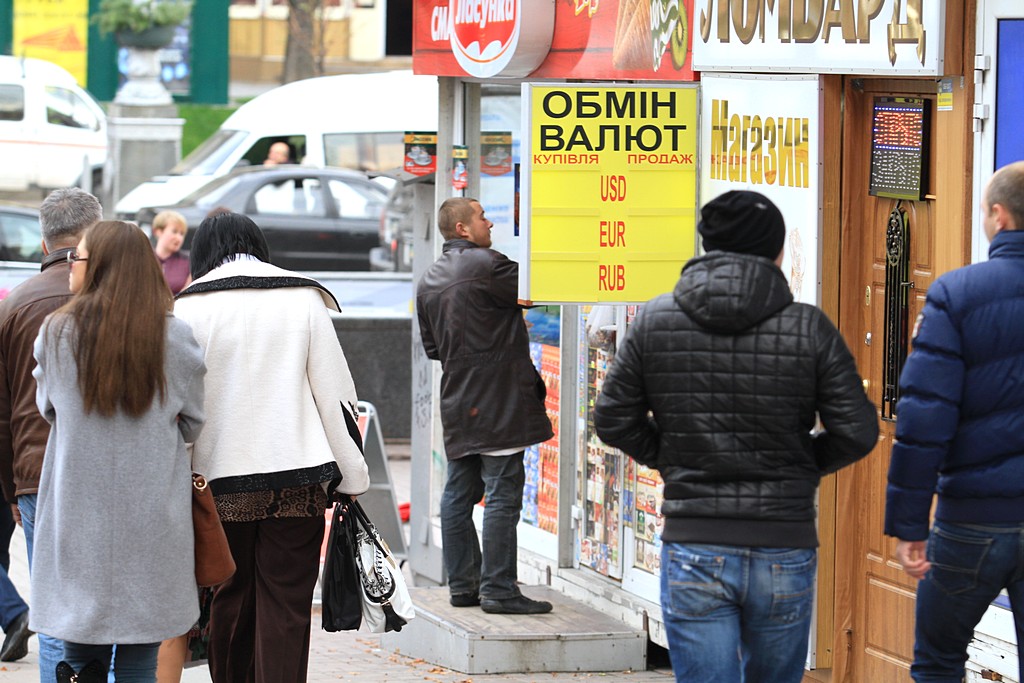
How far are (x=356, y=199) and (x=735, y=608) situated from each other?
55.7 ft

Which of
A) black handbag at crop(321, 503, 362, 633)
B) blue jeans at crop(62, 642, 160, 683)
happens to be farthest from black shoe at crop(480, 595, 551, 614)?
blue jeans at crop(62, 642, 160, 683)

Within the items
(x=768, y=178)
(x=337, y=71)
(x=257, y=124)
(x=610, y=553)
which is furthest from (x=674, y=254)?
(x=337, y=71)

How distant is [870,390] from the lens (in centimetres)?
628

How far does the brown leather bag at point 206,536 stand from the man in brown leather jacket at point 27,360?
1.15 metres

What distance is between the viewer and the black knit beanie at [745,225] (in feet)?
13.9

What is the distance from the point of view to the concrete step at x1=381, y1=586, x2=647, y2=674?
7.24 meters

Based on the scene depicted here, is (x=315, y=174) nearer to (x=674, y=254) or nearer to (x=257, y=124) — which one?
(x=257, y=124)

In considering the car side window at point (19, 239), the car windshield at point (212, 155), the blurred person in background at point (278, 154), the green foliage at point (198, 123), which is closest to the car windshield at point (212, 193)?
the blurred person in background at point (278, 154)

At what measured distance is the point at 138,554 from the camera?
4770 millimetres

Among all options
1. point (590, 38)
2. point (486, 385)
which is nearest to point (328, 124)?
point (590, 38)

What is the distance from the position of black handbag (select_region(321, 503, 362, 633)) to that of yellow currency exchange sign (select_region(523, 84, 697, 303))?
1.45 metres

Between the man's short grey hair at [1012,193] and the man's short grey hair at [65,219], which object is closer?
the man's short grey hair at [1012,193]

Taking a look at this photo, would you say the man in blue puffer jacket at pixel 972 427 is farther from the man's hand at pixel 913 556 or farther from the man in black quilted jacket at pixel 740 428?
the man in black quilted jacket at pixel 740 428

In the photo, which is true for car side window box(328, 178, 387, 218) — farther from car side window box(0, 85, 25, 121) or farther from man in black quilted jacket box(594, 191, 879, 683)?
man in black quilted jacket box(594, 191, 879, 683)
